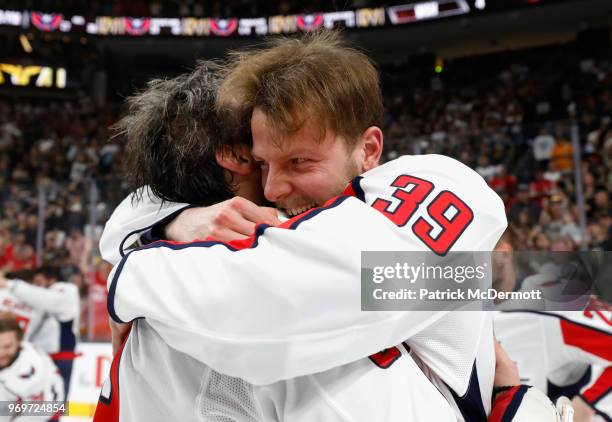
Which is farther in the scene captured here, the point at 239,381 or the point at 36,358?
the point at 36,358


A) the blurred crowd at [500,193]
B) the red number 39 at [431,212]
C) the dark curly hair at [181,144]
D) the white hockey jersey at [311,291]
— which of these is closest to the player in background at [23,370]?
the blurred crowd at [500,193]

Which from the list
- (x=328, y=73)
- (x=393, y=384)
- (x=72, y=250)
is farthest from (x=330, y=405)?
(x=72, y=250)

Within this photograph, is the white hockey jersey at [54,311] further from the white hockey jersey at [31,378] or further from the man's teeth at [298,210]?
the man's teeth at [298,210]

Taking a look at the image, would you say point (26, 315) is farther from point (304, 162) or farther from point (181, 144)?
point (304, 162)

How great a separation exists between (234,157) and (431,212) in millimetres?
443

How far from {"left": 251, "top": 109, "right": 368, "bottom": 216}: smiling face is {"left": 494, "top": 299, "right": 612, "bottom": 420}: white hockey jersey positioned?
1.37 meters

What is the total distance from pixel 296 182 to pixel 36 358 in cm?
313

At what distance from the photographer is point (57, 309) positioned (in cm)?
426

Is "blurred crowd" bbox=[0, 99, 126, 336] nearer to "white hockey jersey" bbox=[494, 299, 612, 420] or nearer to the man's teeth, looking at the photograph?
"white hockey jersey" bbox=[494, 299, 612, 420]

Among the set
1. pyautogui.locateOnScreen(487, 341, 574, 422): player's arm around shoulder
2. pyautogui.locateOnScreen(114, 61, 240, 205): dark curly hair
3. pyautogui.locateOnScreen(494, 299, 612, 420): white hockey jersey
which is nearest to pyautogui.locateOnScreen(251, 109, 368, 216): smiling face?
pyautogui.locateOnScreen(114, 61, 240, 205): dark curly hair

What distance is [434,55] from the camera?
12461 mm

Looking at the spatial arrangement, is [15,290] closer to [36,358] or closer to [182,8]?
[36,358]

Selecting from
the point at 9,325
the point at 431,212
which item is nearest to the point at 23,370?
the point at 9,325

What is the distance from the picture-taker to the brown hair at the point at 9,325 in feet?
11.2
